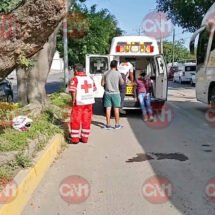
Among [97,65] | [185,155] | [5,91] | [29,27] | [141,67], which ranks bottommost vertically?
[5,91]

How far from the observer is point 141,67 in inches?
651

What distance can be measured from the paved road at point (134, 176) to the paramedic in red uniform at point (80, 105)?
1.09 ft

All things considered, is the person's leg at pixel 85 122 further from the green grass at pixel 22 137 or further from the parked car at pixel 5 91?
the parked car at pixel 5 91

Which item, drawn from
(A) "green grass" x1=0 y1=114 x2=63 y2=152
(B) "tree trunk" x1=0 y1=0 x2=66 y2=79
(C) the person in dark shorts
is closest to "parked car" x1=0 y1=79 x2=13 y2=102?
(C) the person in dark shorts

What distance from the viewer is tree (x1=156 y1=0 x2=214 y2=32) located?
29647 mm

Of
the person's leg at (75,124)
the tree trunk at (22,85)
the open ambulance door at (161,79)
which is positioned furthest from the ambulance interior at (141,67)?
the person's leg at (75,124)

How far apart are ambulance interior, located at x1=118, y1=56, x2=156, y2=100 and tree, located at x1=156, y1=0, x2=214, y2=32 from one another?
45.3ft

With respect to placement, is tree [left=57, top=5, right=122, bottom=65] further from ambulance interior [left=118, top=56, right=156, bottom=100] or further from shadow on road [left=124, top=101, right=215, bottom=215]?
shadow on road [left=124, top=101, right=215, bottom=215]

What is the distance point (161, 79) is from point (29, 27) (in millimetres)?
9450

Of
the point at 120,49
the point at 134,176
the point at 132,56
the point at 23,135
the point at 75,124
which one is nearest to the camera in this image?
the point at 134,176

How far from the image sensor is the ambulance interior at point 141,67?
14894 millimetres

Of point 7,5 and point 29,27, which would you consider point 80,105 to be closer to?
point 7,5

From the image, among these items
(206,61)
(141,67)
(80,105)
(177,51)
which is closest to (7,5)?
(80,105)

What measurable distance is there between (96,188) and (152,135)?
4628 mm
